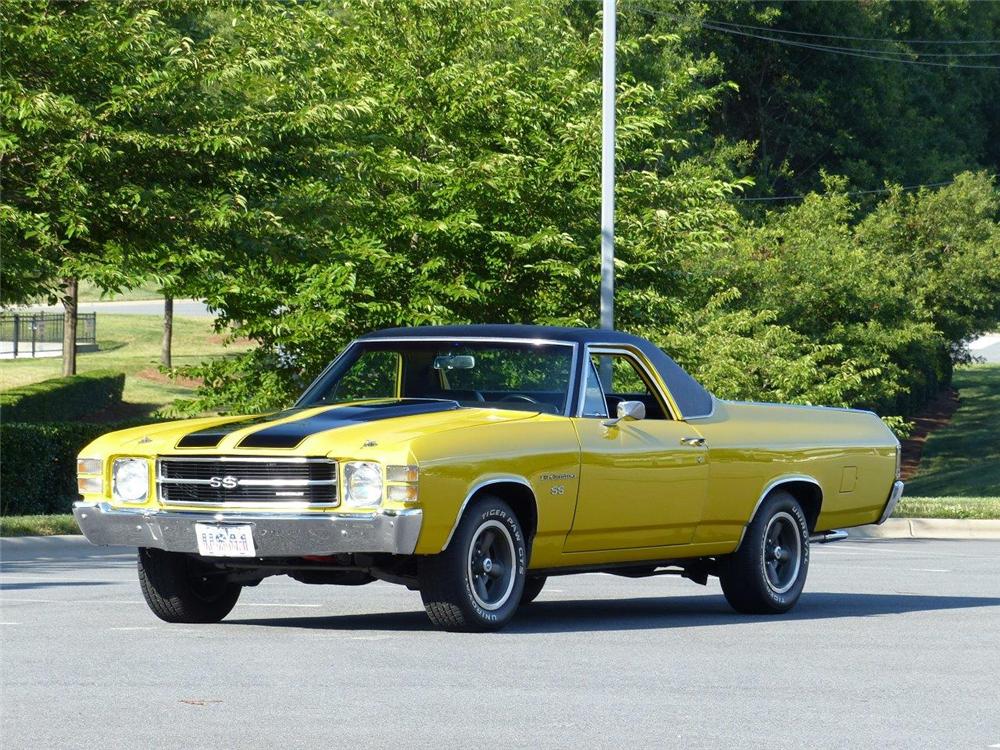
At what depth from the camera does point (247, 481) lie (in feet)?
32.3

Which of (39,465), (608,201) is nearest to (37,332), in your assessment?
(39,465)

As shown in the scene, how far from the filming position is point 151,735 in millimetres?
6926

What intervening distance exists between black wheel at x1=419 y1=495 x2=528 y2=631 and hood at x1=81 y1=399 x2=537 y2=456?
0.55 metres

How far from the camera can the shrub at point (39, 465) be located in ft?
82.8

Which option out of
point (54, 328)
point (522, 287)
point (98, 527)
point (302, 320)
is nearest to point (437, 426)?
point (98, 527)

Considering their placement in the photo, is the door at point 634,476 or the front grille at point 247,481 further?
the door at point 634,476

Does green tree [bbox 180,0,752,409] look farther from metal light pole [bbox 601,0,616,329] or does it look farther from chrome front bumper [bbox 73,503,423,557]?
chrome front bumper [bbox 73,503,423,557]

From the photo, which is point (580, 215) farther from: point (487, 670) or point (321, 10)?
point (487, 670)

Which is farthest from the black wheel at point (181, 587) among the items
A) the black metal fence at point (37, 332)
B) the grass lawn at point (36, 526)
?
the black metal fence at point (37, 332)

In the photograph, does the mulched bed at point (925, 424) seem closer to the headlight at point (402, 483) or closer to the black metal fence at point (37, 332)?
the black metal fence at point (37, 332)

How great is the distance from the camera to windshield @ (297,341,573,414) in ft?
36.2

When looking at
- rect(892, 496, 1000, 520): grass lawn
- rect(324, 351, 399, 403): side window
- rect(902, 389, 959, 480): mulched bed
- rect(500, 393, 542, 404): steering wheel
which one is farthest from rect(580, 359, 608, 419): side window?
rect(902, 389, 959, 480): mulched bed

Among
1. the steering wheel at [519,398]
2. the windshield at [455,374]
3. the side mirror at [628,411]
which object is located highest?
the windshield at [455,374]

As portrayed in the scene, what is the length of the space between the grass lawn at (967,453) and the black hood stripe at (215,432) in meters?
32.1
